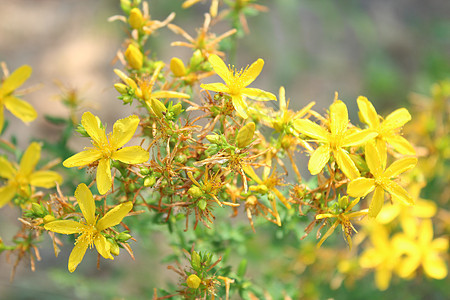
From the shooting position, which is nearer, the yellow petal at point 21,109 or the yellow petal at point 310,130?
the yellow petal at point 310,130

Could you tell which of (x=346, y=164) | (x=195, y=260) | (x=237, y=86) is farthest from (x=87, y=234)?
(x=346, y=164)

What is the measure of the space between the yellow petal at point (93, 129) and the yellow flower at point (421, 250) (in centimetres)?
278

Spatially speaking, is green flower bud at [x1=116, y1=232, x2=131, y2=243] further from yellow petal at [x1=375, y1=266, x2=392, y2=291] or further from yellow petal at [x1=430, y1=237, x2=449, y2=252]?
yellow petal at [x1=430, y1=237, x2=449, y2=252]

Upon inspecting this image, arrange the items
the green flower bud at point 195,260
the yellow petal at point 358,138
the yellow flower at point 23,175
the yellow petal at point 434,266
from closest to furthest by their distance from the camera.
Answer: the green flower bud at point 195,260 → the yellow petal at point 358,138 → the yellow flower at point 23,175 → the yellow petal at point 434,266

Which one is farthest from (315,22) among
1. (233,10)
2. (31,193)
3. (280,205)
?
(31,193)

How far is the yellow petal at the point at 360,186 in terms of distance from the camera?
6.67ft

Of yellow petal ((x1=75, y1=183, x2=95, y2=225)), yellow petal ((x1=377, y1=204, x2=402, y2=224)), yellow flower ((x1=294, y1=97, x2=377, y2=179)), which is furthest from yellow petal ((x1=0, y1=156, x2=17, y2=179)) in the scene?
yellow petal ((x1=377, y1=204, x2=402, y2=224))

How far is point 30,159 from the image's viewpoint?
94.9 inches

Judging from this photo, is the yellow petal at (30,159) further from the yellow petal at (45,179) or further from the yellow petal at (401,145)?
the yellow petal at (401,145)

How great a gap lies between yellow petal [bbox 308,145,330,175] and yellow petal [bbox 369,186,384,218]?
13.3 inches

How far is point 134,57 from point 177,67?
254 mm

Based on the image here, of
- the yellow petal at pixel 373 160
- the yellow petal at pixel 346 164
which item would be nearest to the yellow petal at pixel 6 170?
the yellow petal at pixel 346 164

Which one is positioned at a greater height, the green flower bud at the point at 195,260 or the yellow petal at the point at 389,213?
the yellow petal at the point at 389,213

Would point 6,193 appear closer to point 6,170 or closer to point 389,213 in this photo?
point 6,170
